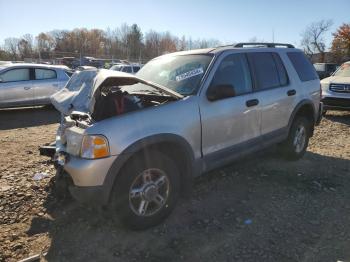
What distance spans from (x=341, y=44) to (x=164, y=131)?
5966 centimetres

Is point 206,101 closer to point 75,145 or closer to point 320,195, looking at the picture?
point 75,145

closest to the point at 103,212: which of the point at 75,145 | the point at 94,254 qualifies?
the point at 94,254

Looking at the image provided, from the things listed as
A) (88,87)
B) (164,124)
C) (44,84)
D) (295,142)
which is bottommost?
(295,142)

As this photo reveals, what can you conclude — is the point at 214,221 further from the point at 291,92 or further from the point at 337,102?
the point at 337,102

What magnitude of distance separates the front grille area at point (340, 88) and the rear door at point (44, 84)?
339 inches

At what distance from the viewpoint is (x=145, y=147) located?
Result: 3555 mm

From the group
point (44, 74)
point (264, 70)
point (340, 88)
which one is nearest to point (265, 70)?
point (264, 70)

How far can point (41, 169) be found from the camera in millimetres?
5594

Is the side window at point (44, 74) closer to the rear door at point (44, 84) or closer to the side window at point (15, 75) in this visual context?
the rear door at point (44, 84)

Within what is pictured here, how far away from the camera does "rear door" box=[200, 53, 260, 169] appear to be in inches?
164

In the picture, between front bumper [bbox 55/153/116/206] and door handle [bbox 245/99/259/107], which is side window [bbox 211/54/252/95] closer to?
door handle [bbox 245/99/259/107]

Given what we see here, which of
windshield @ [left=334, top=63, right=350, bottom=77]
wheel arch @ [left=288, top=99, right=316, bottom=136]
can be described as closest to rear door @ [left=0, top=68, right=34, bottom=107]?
Answer: wheel arch @ [left=288, top=99, right=316, bottom=136]

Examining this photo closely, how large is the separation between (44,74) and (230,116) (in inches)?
349

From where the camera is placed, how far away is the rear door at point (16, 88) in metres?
10.7
